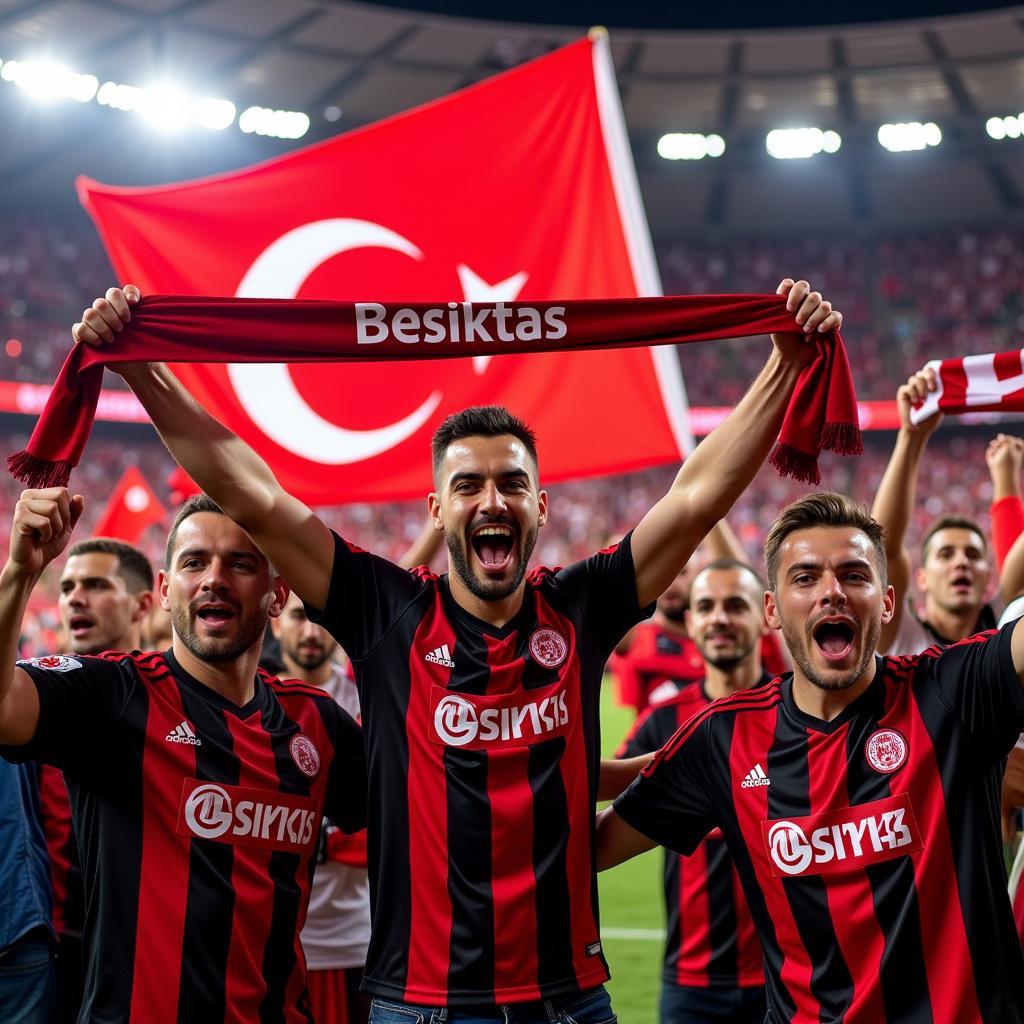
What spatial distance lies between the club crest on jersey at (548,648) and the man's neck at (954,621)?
2.30 meters

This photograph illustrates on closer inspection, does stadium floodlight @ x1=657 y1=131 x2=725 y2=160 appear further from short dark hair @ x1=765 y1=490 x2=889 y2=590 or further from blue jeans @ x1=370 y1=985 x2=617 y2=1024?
blue jeans @ x1=370 y1=985 x2=617 y2=1024

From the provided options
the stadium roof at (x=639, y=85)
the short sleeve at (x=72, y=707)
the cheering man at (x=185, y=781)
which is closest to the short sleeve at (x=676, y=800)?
the cheering man at (x=185, y=781)

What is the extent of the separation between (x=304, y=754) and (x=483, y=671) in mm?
548

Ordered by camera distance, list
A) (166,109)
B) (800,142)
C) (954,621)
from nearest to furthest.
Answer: (954,621) → (166,109) → (800,142)

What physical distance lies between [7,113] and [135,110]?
2426 mm

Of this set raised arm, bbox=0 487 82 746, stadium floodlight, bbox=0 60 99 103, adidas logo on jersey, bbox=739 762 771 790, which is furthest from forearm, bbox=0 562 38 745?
stadium floodlight, bbox=0 60 99 103

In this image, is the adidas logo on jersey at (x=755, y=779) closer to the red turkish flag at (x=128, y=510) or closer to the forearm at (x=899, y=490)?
the forearm at (x=899, y=490)

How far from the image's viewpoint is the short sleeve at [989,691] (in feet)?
8.32

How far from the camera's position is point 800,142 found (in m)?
26.4

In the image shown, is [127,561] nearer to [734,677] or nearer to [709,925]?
[734,677]

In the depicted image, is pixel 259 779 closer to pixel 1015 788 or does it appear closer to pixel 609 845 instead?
pixel 609 845

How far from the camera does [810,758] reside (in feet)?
8.88

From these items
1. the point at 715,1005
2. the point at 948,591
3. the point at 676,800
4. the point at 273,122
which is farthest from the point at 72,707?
the point at 273,122

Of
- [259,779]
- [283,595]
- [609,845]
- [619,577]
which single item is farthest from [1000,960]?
[283,595]
